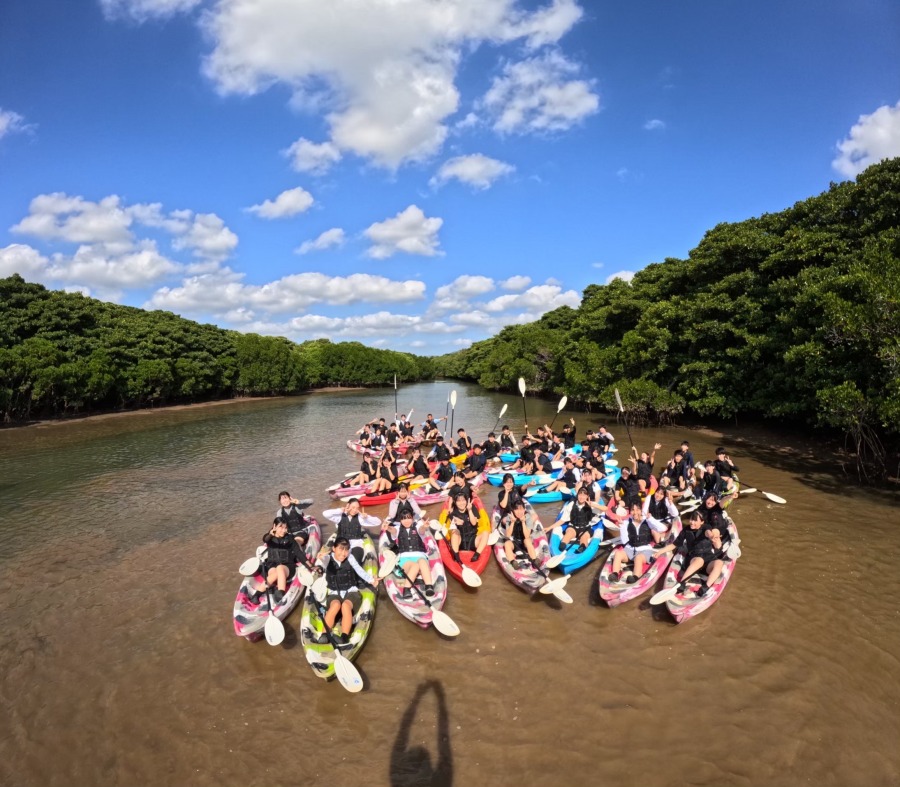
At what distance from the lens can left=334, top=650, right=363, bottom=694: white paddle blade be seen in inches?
262

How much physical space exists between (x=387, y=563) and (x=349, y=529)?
1720 mm

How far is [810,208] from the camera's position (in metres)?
23.4

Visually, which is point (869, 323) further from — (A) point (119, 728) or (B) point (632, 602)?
(A) point (119, 728)

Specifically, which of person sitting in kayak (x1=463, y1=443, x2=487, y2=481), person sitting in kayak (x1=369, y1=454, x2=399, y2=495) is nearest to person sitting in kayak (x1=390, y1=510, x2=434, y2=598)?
person sitting in kayak (x1=369, y1=454, x2=399, y2=495)

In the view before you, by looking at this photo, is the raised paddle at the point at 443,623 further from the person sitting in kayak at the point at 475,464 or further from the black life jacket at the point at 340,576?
the person sitting in kayak at the point at 475,464

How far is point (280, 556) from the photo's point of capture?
29.3ft

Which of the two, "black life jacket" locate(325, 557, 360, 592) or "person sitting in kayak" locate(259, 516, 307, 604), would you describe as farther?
"person sitting in kayak" locate(259, 516, 307, 604)

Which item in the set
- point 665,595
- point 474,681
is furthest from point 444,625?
point 665,595

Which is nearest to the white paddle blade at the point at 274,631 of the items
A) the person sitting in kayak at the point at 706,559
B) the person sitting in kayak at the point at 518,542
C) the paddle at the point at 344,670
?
the paddle at the point at 344,670

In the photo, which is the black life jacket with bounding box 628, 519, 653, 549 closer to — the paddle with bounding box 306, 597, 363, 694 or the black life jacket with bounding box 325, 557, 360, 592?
the black life jacket with bounding box 325, 557, 360, 592

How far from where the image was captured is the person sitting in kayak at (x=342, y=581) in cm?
776

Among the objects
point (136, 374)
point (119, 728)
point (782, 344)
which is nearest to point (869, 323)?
point (782, 344)

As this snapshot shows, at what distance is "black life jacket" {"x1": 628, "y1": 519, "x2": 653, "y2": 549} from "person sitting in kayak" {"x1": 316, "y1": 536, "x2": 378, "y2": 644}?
5182mm

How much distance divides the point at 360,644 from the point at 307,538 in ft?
13.1
